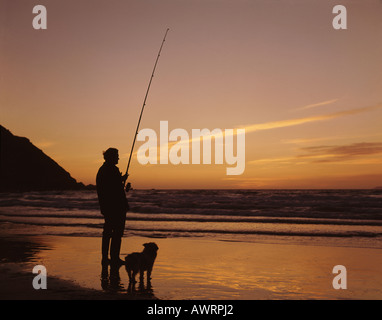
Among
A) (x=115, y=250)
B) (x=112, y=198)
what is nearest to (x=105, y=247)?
(x=115, y=250)

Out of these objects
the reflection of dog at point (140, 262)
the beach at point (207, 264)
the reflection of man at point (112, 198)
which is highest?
the reflection of man at point (112, 198)

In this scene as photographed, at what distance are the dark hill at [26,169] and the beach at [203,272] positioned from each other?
5806cm

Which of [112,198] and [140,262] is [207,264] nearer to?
[140,262]

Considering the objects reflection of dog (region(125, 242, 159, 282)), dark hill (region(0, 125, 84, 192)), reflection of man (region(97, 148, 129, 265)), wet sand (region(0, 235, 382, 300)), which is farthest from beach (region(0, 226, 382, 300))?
dark hill (region(0, 125, 84, 192))

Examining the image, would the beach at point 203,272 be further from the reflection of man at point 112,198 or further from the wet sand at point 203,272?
the reflection of man at point 112,198

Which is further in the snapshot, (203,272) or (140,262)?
(203,272)

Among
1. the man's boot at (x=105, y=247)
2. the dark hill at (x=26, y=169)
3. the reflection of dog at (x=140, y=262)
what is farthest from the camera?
the dark hill at (x=26, y=169)

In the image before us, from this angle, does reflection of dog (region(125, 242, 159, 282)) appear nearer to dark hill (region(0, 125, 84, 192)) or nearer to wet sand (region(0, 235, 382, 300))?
wet sand (region(0, 235, 382, 300))

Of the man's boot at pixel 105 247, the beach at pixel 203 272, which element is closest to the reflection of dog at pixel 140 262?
the beach at pixel 203 272

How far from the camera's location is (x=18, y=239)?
959 centimetres

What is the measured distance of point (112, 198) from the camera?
17.9ft

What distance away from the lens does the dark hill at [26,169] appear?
6462 cm
